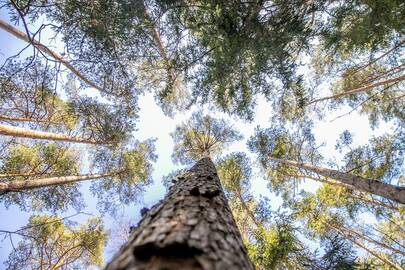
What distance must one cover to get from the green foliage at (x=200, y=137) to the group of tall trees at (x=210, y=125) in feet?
0.24

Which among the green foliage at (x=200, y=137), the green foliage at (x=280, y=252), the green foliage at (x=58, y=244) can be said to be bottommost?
the green foliage at (x=280, y=252)

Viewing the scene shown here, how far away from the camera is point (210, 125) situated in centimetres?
1427

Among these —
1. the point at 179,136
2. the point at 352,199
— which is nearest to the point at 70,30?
the point at 179,136

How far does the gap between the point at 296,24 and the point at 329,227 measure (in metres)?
8.81

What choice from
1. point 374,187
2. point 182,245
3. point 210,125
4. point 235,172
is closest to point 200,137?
point 210,125

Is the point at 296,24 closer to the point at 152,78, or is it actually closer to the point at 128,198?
the point at 152,78

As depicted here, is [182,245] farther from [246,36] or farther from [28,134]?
[28,134]

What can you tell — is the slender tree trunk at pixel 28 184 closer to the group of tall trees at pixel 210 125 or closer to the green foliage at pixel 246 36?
the group of tall trees at pixel 210 125

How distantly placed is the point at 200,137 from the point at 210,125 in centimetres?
105

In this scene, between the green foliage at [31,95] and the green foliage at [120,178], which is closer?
the green foliage at [31,95]

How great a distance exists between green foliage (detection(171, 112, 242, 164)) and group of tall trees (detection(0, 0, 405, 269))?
0.07 m

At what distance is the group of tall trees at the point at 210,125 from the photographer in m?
3.55

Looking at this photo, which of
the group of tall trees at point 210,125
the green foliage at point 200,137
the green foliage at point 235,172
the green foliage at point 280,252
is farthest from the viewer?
the green foliage at point 200,137

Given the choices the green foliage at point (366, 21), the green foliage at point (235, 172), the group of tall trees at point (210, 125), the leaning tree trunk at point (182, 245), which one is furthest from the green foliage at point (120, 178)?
the leaning tree trunk at point (182, 245)
